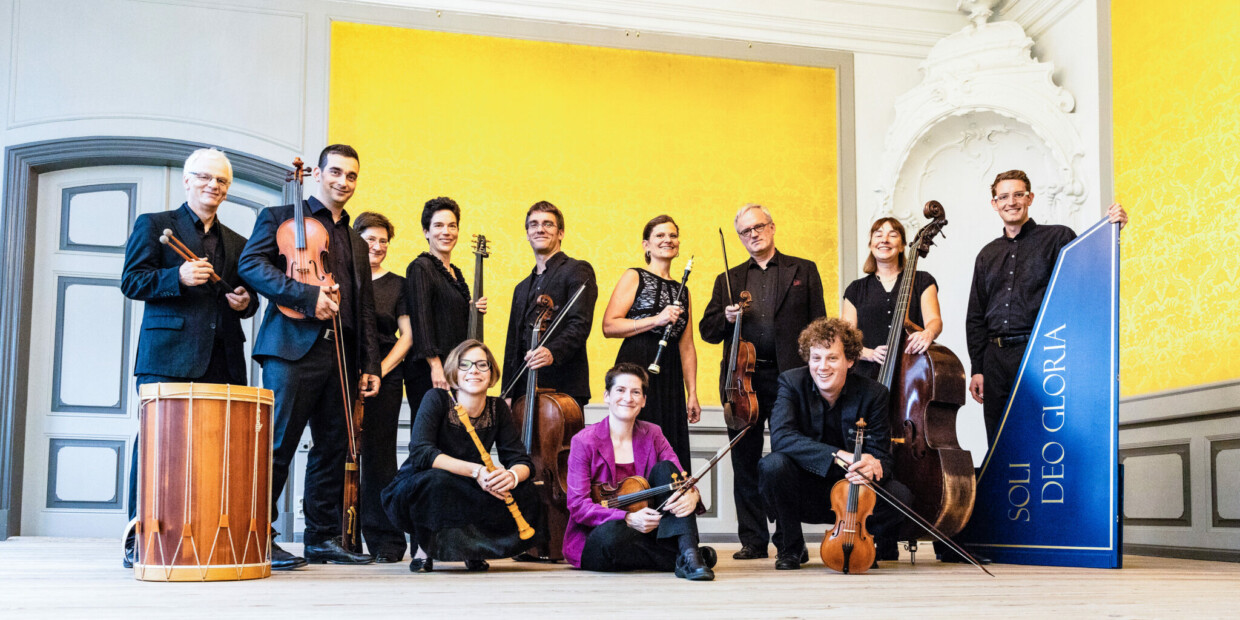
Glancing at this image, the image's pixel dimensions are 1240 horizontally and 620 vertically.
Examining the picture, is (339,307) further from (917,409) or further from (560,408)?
(917,409)

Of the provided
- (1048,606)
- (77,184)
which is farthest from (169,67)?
(1048,606)

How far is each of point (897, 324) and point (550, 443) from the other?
1281 millimetres

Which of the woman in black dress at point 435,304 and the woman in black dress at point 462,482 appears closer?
the woman in black dress at point 462,482

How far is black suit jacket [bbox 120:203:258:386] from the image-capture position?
3.42 metres

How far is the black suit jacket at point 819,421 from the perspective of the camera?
3613 mm

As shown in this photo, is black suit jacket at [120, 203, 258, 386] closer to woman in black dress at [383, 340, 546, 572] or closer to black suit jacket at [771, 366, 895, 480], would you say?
Result: woman in black dress at [383, 340, 546, 572]

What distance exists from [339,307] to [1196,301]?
11.7 feet

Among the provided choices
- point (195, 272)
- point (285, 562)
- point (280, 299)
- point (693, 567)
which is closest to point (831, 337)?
point (693, 567)

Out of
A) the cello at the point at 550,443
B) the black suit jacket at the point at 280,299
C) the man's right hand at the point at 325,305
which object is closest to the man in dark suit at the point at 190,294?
the black suit jacket at the point at 280,299

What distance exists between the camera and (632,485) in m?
3.45

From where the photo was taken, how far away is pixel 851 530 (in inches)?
136

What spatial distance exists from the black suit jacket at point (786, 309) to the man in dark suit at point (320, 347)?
1.32m

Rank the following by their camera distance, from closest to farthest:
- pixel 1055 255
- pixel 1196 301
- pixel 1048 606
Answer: pixel 1048 606 < pixel 1055 255 < pixel 1196 301

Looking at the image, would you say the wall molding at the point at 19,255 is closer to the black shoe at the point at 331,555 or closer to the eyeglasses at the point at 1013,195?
the black shoe at the point at 331,555
